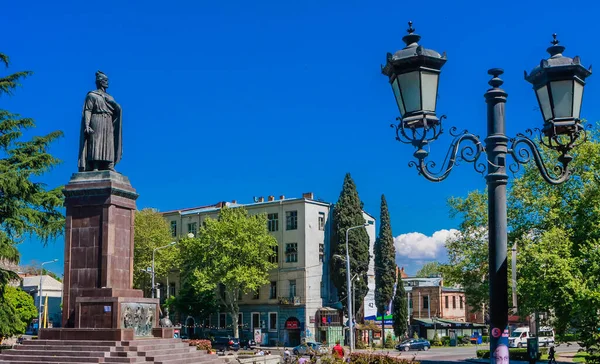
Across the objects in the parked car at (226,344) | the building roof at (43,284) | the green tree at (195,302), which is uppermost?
Answer: the building roof at (43,284)

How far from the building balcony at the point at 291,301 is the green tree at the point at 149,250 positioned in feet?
36.1

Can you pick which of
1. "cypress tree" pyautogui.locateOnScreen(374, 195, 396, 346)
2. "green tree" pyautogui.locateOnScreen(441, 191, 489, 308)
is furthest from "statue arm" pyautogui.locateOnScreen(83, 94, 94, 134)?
"cypress tree" pyautogui.locateOnScreen(374, 195, 396, 346)

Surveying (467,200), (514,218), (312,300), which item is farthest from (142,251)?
(514,218)

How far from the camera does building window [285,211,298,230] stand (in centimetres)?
6606

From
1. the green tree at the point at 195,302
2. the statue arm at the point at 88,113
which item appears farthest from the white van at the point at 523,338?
the statue arm at the point at 88,113

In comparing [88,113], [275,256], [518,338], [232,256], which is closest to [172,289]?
[275,256]

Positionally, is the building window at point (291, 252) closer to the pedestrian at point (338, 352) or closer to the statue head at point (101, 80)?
the pedestrian at point (338, 352)

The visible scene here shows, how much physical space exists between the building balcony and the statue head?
142 feet

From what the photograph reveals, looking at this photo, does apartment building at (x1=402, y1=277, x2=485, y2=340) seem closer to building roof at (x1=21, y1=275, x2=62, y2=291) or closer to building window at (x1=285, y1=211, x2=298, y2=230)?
building window at (x1=285, y1=211, x2=298, y2=230)

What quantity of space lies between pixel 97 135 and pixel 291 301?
1721 inches

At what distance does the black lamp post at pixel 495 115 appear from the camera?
20.2 feet

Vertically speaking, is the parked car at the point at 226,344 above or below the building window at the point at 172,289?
below

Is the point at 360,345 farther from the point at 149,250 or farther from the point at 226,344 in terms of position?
the point at 149,250

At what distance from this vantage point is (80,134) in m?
22.7
